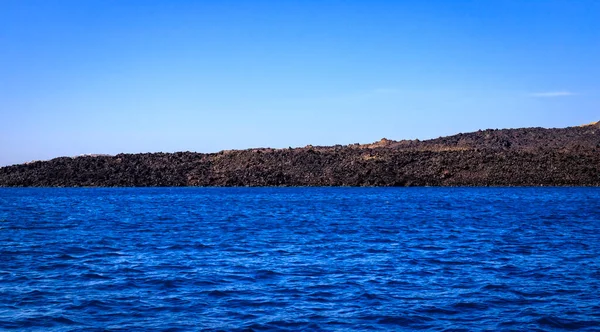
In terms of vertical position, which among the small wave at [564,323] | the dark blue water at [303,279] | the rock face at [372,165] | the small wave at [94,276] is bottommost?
the small wave at [564,323]

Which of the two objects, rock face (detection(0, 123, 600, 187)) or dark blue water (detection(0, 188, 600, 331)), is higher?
rock face (detection(0, 123, 600, 187))

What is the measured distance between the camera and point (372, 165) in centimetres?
11594

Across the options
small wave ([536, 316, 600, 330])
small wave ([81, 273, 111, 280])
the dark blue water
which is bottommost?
small wave ([536, 316, 600, 330])

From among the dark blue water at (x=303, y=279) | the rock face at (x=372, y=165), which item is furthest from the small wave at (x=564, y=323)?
the rock face at (x=372, y=165)

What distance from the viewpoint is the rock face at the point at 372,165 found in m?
107

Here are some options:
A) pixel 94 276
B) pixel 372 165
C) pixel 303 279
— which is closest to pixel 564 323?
pixel 303 279

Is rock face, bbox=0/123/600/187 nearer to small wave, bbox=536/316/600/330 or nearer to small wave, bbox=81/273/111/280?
small wave, bbox=81/273/111/280

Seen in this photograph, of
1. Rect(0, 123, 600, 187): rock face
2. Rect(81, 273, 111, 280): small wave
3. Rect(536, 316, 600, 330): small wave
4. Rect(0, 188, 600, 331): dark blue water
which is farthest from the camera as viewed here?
Rect(0, 123, 600, 187): rock face

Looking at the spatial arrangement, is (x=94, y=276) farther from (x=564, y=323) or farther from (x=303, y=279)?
(x=564, y=323)

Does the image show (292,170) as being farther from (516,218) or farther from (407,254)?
(407,254)

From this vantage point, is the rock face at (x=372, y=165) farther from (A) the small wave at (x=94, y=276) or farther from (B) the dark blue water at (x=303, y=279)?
(A) the small wave at (x=94, y=276)

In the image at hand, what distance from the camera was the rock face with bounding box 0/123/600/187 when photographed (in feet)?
350

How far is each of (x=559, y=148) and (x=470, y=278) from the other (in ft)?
361

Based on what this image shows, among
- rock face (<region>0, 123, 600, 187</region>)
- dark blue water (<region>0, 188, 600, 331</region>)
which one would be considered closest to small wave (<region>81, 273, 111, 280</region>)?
dark blue water (<region>0, 188, 600, 331</region>)
